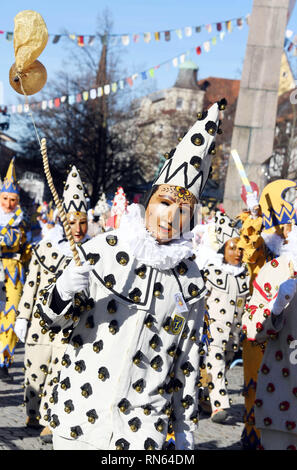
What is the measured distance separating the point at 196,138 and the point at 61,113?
97.7ft

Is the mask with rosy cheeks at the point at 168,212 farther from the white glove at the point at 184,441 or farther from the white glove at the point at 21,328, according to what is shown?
the white glove at the point at 21,328

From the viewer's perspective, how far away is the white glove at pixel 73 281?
3377 millimetres

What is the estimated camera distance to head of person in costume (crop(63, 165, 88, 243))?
651 cm

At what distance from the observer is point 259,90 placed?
1507 cm

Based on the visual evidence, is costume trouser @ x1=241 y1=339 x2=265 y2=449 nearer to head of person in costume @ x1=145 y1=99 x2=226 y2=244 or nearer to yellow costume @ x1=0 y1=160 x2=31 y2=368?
head of person in costume @ x1=145 y1=99 x2=226 y2=244

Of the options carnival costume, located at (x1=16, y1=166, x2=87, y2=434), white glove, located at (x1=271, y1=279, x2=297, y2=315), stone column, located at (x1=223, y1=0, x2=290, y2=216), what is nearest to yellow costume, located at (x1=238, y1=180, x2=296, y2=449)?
white glove, located at (x1=271, y1=279, x2=297, y2=315)

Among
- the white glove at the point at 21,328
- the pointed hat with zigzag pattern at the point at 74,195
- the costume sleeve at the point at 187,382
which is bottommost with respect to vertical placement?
the white glove at the point at 21,328

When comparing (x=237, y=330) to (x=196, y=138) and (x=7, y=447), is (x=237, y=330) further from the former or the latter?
(x=196, y=138)

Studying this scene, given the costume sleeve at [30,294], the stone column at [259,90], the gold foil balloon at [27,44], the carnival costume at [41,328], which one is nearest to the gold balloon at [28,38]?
the gold foil balloon at [27,44]

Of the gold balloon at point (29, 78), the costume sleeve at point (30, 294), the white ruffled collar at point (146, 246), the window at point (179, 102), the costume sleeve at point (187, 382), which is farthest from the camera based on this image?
the window at point (179, 102)

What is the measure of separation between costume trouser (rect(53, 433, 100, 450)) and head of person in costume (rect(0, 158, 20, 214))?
17.0 ft

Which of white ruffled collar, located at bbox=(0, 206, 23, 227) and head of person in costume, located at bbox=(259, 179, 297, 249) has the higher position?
head of person in costume, located at bbox=(259, 179, 297, 249)

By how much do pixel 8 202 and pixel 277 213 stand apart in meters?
3.99

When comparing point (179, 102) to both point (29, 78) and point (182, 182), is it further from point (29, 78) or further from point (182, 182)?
point (29, 78)
